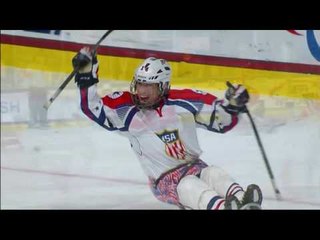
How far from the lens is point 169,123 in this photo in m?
3.64

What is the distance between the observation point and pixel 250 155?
365cm

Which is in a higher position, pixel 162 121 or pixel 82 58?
pixel 82 58

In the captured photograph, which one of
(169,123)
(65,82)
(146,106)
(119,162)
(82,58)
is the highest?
(82,58)

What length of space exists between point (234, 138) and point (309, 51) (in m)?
0.70

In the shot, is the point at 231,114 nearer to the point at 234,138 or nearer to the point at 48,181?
the point at 234,138

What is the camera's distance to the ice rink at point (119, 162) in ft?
12.0

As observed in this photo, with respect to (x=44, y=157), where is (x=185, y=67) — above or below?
above

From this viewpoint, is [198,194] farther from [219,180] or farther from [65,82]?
[65,82]

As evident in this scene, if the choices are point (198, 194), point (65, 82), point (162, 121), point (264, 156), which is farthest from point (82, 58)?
point (264, 156)

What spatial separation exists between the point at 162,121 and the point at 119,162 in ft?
1.23

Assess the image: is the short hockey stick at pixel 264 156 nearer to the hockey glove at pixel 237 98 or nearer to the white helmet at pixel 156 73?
the hockey glove at pixel 237 98
